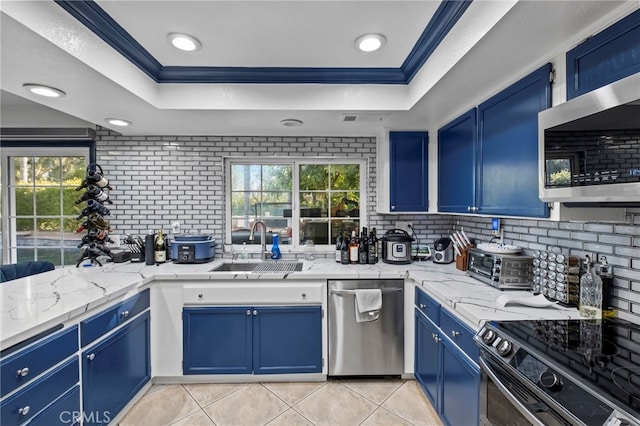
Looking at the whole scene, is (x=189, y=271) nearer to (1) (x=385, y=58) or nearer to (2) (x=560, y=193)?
(1) (x=385, y=58)

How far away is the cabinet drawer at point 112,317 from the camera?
1594 mm

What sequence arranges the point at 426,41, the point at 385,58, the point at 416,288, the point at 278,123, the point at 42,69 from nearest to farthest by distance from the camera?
the point at 42,69 < the point at 426,41 < the point at 385,58 < the point at 416,288 < the point at 278,123

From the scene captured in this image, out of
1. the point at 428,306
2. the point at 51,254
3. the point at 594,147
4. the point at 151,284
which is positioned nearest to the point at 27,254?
the point at 51,254

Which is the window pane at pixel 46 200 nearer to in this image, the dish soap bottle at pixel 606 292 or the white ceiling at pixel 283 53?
the white ceiling at pixel 283 53

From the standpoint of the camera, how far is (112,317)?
1808 millimetres

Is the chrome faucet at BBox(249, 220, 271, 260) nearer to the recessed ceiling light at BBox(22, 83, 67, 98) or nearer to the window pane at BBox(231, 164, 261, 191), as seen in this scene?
the window pane at BBox(231, 164, 261, 191)

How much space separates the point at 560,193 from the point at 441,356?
114 centimetres

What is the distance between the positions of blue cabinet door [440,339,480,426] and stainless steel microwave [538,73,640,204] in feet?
2.97

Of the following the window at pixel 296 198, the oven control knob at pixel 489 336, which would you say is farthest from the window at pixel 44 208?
the oven control knob at pixel 489 336

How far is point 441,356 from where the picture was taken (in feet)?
5.85

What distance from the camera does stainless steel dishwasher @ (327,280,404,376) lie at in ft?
7.55

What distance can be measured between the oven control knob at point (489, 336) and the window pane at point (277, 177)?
2227mm

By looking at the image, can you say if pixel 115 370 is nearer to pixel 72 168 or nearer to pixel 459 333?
pixel 459 333

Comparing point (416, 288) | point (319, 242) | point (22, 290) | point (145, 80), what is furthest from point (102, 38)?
point (416, 288)
